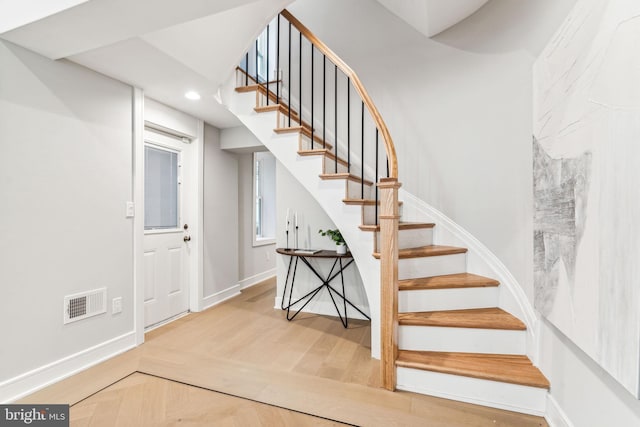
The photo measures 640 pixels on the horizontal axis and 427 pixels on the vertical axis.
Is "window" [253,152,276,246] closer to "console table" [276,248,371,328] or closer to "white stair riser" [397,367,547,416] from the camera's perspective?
"console table" [276,248,371,328]

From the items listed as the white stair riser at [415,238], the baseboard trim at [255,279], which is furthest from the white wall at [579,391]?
the baseboard trim at [255,279]

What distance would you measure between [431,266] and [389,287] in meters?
0.70

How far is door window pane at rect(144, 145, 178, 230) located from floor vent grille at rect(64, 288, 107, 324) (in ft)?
2.62

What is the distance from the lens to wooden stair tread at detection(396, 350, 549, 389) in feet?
5.61

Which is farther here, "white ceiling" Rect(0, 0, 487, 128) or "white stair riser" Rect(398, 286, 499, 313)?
"white stair riser" Rect(398, 286, 499, 313)

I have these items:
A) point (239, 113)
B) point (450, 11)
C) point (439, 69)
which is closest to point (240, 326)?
point (239, 113)

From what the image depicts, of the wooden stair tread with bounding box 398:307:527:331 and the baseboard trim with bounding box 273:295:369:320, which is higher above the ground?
the wooden stair tread with bounding box 398:307:527:331

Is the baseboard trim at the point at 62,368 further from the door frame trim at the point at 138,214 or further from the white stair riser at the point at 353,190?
the white stair riser at the point at 353,190

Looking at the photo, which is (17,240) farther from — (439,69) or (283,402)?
(439,69)

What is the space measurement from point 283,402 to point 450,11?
10.9 feet

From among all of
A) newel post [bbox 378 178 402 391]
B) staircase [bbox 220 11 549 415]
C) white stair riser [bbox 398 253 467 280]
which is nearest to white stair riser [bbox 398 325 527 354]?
staircase [bbox 220 11 549 415]

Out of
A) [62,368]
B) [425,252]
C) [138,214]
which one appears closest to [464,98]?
[425,252]

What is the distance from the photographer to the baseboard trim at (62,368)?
5.95 feet

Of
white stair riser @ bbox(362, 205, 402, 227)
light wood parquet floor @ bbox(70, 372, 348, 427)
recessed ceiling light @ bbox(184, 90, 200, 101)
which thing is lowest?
light wood parquet floor @ bbox(70, 372, 348, 427)
